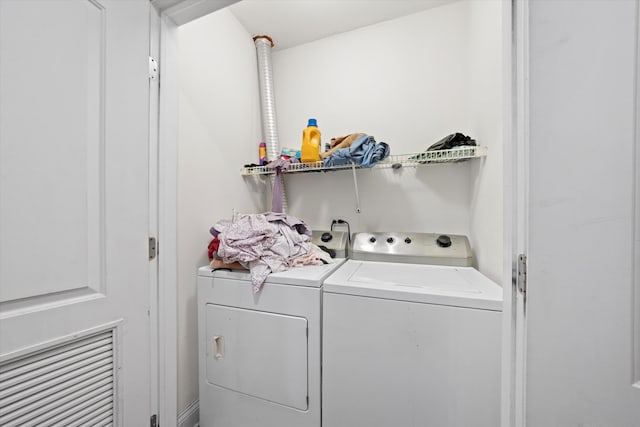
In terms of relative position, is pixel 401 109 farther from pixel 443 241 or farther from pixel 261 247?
pixel 261 247

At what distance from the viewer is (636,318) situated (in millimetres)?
472

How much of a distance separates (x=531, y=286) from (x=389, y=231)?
135cm

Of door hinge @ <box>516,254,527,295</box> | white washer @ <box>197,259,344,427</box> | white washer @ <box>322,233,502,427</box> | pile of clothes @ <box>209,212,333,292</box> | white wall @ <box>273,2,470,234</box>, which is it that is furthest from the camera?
white wall @ <box>273,2,470,234</box>

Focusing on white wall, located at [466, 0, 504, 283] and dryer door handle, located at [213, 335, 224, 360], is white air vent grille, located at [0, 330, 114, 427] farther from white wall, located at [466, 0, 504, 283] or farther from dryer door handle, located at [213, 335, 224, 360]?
white wall, located at [466, 0, 504, 283]

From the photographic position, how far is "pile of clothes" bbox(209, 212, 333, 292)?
1311 mm

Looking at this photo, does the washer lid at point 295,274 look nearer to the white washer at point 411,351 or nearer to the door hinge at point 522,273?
the white washer at point 411,351

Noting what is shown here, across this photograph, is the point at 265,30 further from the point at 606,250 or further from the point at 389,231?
the point at 606,250

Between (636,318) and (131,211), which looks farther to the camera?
(131,211)

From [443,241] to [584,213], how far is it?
45.4 inches

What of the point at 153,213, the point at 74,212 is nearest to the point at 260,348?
the point at 153,213

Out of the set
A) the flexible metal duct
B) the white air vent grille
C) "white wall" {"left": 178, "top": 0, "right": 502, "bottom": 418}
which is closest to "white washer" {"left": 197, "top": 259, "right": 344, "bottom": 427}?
"white wall" {"left": 178, "top": 0, "right": 502, "bottom": 418}

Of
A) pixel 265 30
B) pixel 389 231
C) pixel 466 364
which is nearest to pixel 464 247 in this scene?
pixel 389 231

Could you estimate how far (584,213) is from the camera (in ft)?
1.63

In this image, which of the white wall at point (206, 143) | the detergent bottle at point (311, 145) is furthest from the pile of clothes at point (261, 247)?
the detergent bottle at point (311, 145)
